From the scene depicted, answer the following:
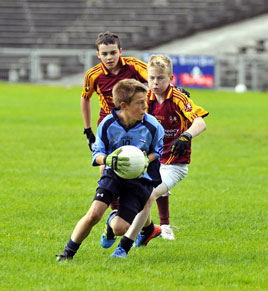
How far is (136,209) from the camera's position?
252 inches

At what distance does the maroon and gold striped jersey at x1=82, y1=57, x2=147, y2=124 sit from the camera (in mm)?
8109

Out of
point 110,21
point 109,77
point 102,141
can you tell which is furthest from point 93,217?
point 110,21

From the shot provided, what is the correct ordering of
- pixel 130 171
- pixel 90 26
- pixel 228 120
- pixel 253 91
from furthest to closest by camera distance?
1. pixel 90 26
2. pixel 253 91
3. pixel 228 120
4. pixel 130 171

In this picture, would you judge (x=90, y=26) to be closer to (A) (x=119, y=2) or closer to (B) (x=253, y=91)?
(A) (x=119, y=2)

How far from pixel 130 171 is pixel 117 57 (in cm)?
203

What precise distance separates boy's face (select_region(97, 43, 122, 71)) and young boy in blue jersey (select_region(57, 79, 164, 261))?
152 cm

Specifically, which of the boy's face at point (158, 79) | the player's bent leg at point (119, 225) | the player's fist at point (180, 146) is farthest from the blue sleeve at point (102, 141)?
the boy's face at point (158, 79)

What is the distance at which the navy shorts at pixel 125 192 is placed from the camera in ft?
20.6

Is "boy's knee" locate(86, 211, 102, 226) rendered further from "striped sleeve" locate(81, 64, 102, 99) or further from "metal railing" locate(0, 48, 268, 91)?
"metal railing" locate(0, 48, 268, 91)

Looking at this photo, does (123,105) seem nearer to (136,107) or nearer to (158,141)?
(136,107)

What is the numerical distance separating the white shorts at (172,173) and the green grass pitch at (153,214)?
1.77ft

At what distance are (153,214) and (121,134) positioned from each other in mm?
2757

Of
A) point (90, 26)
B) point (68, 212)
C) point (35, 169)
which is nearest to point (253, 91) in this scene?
point (90, 26)

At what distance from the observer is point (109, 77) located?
815 cm
